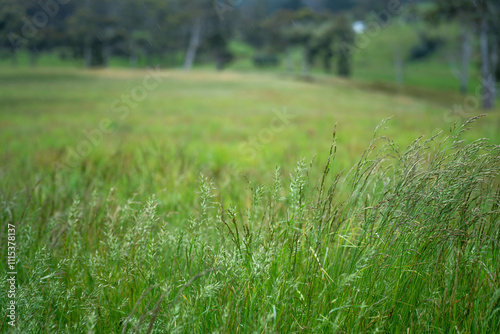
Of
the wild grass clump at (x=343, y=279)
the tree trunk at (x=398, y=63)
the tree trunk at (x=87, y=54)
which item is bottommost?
the wild grass clump at (x=343, y=279)

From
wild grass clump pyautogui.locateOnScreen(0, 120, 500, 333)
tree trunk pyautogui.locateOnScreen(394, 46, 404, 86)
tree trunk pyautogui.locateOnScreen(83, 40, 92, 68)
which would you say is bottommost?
wild grass clump pyautogui.locateOnScreen(0, 120, 500, 333)

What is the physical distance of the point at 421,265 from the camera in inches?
77.2

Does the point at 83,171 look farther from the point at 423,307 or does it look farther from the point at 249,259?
the point at 423,307

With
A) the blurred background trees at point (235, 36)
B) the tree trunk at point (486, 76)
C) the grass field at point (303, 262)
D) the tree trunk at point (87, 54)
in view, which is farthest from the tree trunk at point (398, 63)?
the grass field at point (303, 262)

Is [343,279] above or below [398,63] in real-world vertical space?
below

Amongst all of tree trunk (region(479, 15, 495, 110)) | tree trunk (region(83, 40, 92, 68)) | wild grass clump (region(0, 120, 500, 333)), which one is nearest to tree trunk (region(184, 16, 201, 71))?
tree trunk (region(83, 40, 92, 68))

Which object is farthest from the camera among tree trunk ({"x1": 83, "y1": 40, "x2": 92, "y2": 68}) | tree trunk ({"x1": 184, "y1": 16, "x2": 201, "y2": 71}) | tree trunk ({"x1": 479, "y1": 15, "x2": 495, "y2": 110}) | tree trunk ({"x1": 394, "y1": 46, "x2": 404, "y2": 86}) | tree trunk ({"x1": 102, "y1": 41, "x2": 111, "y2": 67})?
tree trunk ({"x1": 184, "y1": 16, "x2": 201, "y2": 71})

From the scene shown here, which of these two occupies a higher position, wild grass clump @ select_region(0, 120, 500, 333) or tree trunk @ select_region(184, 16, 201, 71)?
tree trunk @ select_region(184, 16, 201, 71)

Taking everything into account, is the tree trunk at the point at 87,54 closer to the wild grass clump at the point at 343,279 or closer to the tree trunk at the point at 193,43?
the tree trunk at the point at 193,43

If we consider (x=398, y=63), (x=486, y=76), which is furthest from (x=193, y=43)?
(x=486, y=76)

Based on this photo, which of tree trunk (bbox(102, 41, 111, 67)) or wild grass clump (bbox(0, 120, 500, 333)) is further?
tree trunk (bbox(102, 41, 111, 67))

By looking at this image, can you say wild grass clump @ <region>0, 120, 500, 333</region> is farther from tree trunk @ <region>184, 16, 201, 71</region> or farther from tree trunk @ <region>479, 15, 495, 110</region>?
tree trunk @ <region>184, 16, 201, 71</region>

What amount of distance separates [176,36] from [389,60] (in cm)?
3858

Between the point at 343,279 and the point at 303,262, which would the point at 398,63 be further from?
the point at 343,279
